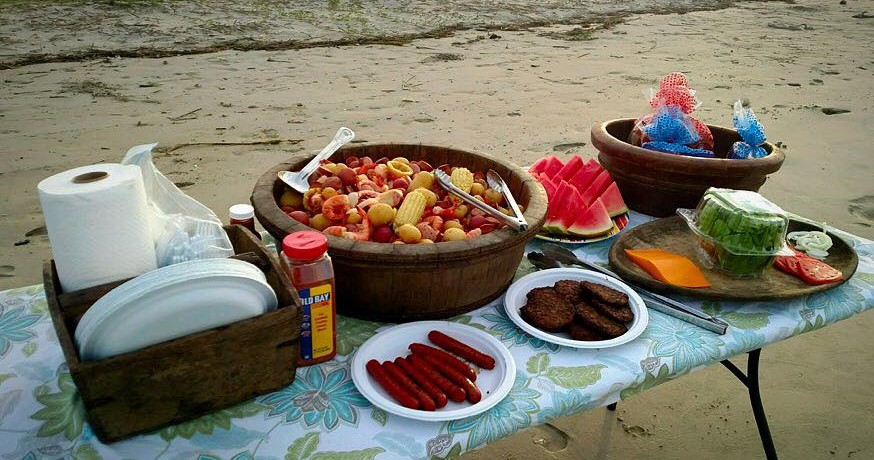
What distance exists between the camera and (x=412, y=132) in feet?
21.1

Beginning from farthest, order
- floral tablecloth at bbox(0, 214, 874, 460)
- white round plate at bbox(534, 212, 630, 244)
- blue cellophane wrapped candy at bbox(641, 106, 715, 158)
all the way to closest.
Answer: blue cellophane wrapped candy at bbox(641, 106, 715, 158) < white round plate at bbox(534, 212, 630, 244) < floral tablecloth at bbox(0, 214, 874, 460)

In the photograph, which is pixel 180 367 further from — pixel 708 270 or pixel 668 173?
pixel 668 173

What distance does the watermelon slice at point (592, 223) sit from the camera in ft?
7.11

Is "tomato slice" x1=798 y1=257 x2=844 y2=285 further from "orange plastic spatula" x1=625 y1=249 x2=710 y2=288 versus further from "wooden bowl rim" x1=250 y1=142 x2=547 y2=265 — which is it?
"wooden bowl rim" x1=250 y1=142 x2=547 y2=265

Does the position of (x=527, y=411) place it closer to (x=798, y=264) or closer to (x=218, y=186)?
(x=798, y=264)

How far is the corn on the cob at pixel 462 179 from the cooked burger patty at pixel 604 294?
0.48 metres

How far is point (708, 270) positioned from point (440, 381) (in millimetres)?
1122

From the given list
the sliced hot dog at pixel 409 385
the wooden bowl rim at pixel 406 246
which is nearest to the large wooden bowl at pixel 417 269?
the wooden bowl rim at pixel 406 246

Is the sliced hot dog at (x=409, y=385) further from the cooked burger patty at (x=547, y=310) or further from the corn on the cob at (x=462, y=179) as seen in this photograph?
the corn on the cob at (x=462, y=179)

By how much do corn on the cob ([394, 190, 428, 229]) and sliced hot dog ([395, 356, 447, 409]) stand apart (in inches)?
16.1

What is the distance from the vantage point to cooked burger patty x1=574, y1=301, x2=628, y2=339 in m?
1.60

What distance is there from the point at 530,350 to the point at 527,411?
0.23 meters

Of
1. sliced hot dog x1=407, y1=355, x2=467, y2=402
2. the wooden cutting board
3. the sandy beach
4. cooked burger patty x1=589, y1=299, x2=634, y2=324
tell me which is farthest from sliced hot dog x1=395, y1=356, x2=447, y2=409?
the sandy beach

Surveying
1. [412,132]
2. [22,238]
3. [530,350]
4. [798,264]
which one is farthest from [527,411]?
[412,132]
